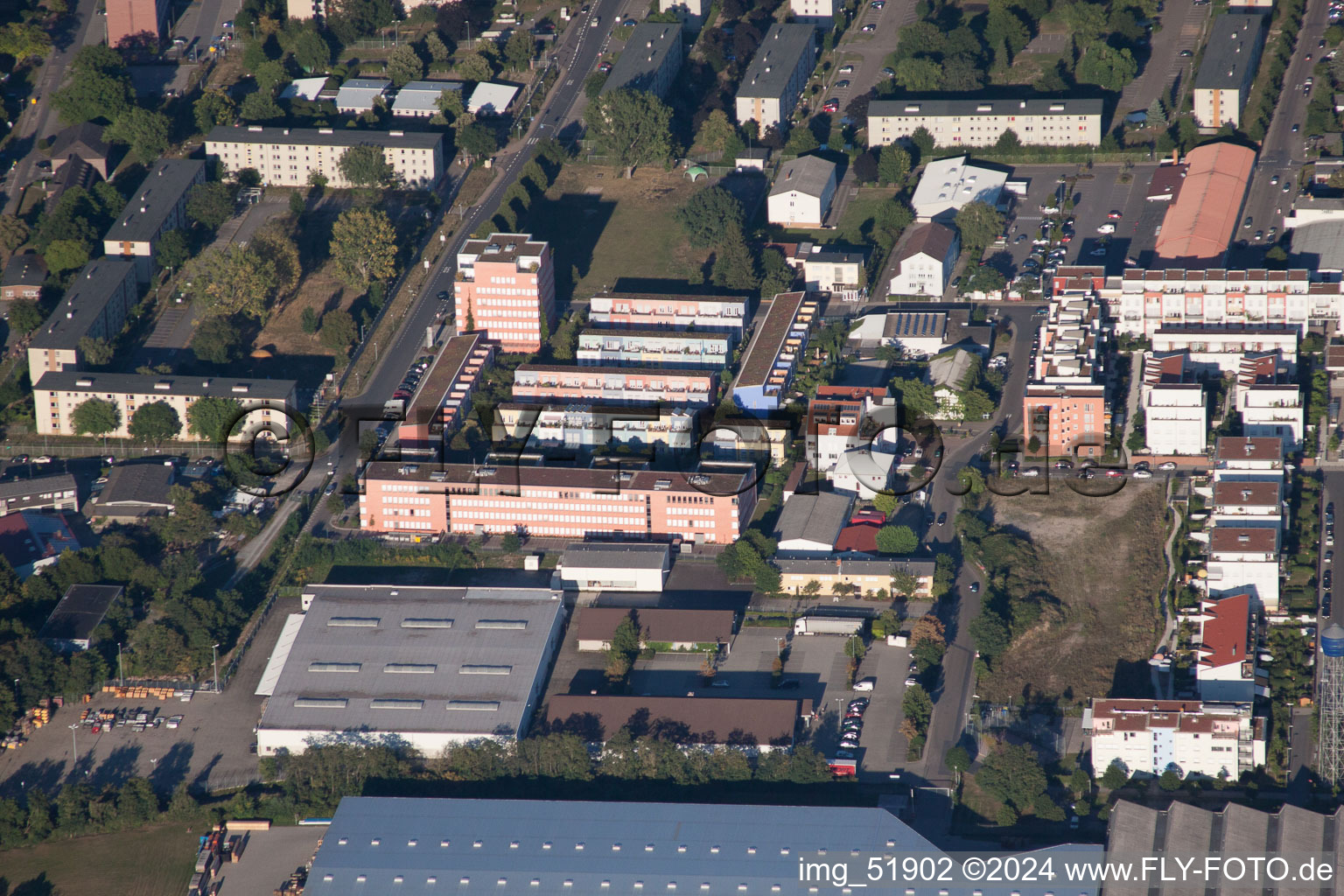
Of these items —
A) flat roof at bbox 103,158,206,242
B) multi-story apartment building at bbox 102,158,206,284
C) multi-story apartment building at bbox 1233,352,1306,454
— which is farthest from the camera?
flat roof at bbox 103,158,206,242

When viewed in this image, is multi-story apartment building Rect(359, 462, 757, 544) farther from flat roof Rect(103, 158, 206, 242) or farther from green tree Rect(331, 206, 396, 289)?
flat roof Rect(103, 158, 206, 242)

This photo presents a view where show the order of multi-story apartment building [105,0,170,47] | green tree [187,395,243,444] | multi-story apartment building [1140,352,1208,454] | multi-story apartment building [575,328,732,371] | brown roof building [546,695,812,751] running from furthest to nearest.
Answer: multi-story apartment building [105,0,170,47]
multi-story apartment building [575,328,732,371]
green tree [187,395,243,444]
multi-story apartment building [1140,352,1208,454]
brown roof building [546,695,812,751]

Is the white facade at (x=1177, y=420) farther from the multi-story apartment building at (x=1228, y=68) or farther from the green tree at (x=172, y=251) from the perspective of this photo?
the green tree at (x=172, y=251)

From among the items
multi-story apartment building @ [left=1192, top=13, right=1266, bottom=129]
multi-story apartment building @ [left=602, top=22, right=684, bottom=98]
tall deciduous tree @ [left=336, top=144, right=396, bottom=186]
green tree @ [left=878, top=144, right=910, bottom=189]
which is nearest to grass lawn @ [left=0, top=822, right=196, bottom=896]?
tall deciduous tree @ [left=336, top=144, right=396, bottom=186]

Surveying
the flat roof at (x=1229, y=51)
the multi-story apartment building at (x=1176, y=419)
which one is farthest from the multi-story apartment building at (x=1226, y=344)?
the flat roof at (x=1229, y=51)

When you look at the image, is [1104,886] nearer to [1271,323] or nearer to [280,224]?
[1271,323]

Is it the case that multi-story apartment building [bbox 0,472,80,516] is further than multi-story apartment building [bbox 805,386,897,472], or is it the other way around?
multi-story apartment building [bbox 0,472,80,516]

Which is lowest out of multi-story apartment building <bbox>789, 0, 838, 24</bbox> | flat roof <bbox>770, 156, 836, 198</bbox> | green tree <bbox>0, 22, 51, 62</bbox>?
flat roof <bbox>770, 156, 836, 198</bbox>

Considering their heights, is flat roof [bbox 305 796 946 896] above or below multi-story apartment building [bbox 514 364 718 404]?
below
